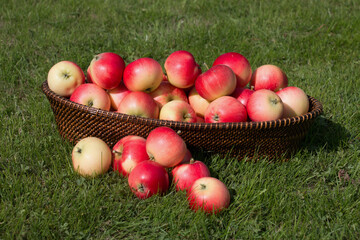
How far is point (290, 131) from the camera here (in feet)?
9.07

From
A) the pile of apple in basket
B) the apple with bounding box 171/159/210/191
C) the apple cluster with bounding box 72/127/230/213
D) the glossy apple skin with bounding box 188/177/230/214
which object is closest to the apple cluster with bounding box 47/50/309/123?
the pile of apple in basket

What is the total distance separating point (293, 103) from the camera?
293 centimetres

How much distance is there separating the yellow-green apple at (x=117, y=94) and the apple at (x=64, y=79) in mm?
259

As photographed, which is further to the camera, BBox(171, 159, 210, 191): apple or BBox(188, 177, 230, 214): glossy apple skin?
BBox(171, 159, 210, 191): apple

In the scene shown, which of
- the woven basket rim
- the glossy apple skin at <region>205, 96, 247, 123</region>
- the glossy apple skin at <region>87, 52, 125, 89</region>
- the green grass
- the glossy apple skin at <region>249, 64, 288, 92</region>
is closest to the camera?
the green grass

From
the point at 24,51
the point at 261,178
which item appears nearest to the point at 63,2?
the point at 24,51

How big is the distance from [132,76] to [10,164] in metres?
1.03

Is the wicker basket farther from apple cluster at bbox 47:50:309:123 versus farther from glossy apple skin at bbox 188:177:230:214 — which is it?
glossy apple skin at bbox 188:177:230:214

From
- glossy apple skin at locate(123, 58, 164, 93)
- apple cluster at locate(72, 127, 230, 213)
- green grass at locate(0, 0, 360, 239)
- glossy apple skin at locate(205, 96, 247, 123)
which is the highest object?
glossy apple skin at locate(123, 58, 164, 93)

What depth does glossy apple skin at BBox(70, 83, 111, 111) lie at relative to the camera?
2.88 meters

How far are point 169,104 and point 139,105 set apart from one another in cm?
22

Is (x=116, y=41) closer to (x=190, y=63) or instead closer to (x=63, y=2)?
(x=63, y=2)

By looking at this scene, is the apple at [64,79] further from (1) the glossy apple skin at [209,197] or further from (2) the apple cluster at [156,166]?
(1) the glossy apple skin at [209,197]

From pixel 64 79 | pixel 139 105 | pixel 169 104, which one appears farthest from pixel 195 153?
pixel 64 79
